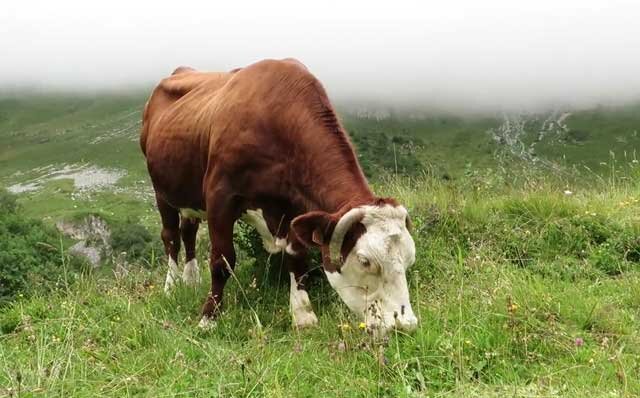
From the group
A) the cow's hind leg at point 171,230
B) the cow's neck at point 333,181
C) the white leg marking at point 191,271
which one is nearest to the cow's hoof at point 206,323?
the cow's neck at point 333,181

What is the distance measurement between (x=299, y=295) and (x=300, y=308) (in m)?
0.24

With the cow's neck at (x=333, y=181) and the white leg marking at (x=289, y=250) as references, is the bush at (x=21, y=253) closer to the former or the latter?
the white leg marking at (x=289, y=250)

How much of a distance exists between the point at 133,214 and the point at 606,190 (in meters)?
119

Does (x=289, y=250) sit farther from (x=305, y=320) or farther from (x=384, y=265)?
(x=384, y=265)

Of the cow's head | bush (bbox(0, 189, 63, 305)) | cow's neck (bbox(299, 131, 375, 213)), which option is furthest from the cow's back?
bush (bbox(0, 189, 63, 305))

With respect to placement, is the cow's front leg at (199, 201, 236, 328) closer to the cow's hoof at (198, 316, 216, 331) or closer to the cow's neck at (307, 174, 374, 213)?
the cow's hoof at (198, 316, 216, 331)

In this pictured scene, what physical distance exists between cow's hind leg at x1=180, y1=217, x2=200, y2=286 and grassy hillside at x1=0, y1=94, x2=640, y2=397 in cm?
42

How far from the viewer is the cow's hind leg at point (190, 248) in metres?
9.50

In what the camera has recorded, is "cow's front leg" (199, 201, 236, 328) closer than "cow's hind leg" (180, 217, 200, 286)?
Yes

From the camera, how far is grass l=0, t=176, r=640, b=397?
4.41 meters

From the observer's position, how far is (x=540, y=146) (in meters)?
158

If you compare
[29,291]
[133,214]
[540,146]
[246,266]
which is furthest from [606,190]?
[540,146]

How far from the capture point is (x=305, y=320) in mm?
6578

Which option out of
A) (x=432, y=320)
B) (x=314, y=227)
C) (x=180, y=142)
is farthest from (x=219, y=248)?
(x=432, y=320)
